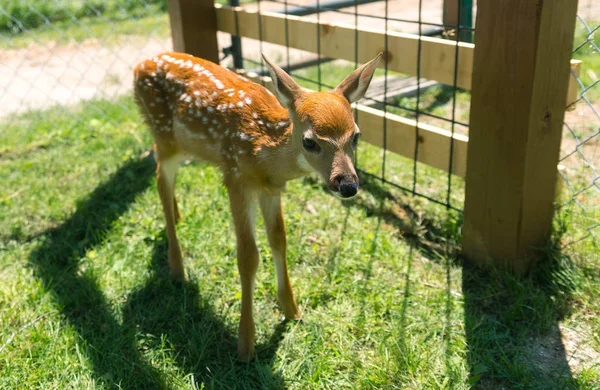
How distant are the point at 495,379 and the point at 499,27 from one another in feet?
5.48

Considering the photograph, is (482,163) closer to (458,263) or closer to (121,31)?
(458,263)

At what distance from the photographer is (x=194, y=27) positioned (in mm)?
4945

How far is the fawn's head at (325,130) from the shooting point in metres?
2.67

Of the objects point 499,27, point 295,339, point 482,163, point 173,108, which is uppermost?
point 499,27

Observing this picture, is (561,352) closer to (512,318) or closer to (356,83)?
(512,318)

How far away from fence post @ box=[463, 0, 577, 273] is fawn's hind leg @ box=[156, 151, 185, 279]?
5.57ft

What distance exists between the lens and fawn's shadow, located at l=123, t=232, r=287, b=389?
3004 millimetres

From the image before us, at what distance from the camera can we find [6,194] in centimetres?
486

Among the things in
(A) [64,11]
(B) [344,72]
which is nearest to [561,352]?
(B) [344,72]

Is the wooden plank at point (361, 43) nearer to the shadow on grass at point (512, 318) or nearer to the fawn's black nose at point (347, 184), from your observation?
the shadow on grass at point (512, 318)

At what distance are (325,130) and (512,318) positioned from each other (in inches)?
55.3

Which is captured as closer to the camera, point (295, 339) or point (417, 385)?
point (417, 385)

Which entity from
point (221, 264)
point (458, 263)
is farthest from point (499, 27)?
point (221, 264)

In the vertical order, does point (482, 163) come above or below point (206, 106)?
below
